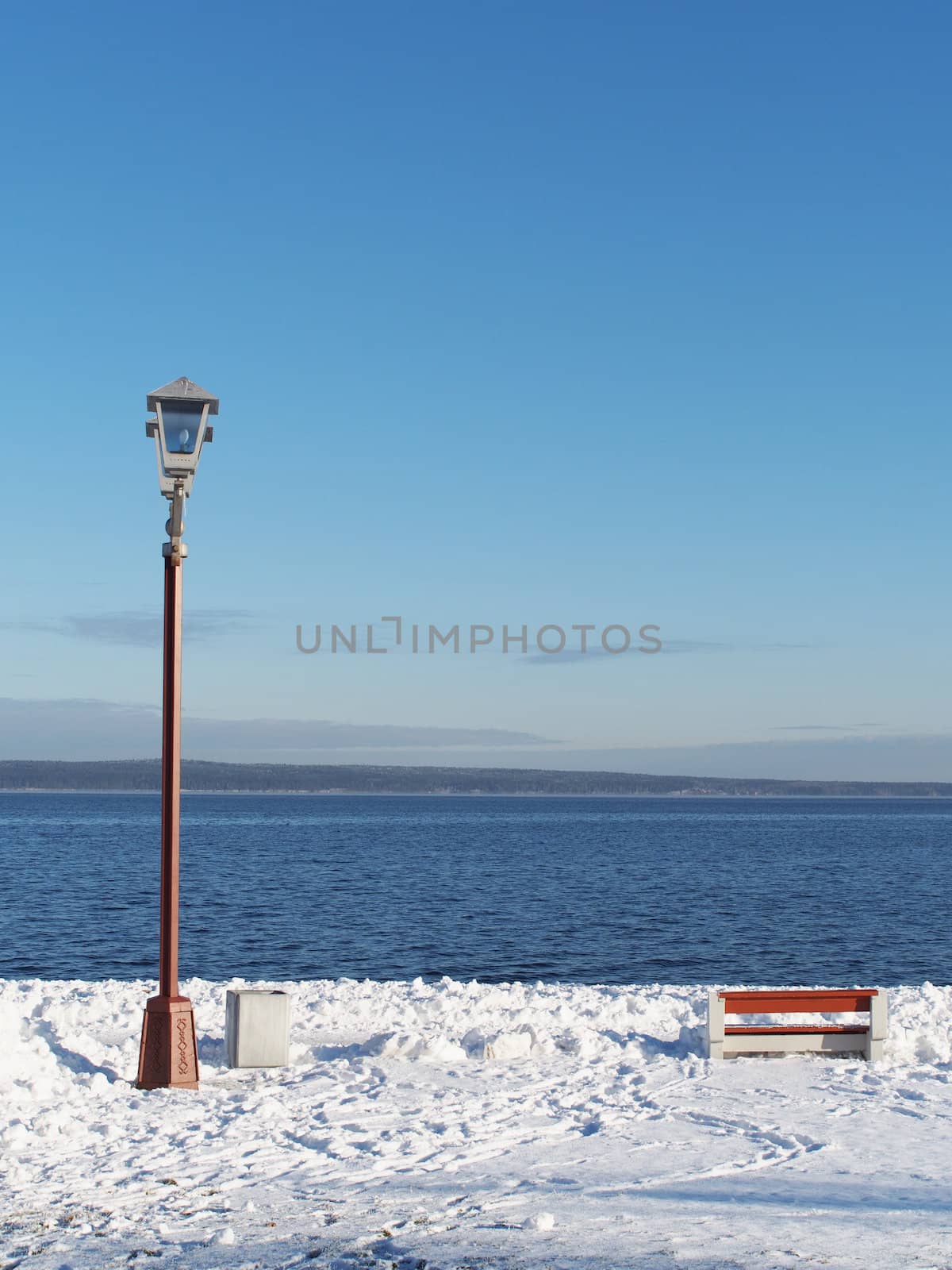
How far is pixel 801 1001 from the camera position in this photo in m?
12.3

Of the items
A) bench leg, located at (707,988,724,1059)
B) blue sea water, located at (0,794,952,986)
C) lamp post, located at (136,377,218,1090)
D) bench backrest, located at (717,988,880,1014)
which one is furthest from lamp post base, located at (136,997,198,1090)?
blue sea water, located at (0,794,952,986)

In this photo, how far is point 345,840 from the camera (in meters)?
115

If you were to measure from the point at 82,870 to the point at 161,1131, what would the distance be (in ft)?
219

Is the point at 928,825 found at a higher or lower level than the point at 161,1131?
lower

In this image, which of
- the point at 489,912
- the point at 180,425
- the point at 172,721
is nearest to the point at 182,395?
the point at 180,425

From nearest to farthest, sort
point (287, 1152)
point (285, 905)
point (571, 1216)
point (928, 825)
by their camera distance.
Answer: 1. point (571, 1216)
2. point (287, 1152)
3. point (285, 905)
4. point (928, 825)

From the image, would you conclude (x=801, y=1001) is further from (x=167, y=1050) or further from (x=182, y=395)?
(x=182, y=395)

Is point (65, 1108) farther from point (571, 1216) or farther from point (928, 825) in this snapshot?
point (928, 825)

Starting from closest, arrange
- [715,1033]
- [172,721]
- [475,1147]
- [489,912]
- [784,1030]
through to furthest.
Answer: [475,1147]
[172,721]
[715,1033]
[784,1030]
[489,912]

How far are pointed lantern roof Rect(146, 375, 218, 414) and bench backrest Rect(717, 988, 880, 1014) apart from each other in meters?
7.50

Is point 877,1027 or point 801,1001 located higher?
point 801,1001

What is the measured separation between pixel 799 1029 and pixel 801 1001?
276 millimetres

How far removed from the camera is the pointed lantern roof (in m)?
11.3

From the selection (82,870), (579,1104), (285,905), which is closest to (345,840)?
(82,870)
